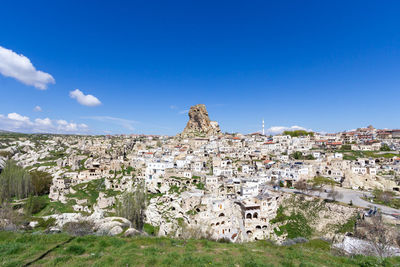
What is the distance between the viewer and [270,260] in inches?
350

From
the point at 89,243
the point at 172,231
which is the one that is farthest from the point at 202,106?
the point at 89,243

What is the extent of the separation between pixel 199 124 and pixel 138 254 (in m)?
116

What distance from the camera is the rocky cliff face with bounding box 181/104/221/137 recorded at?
120375mm

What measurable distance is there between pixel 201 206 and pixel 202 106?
98051 mm

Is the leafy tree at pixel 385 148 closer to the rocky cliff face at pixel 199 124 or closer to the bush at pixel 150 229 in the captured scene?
the rocky cliff face at pixel 199 124

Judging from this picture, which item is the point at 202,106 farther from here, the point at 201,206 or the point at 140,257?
A: the point at 140,257

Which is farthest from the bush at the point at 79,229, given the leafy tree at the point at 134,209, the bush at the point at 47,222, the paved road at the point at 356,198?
the paved road at the point at 356,198

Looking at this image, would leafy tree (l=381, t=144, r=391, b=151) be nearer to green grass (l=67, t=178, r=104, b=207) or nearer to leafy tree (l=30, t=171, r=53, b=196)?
green grass (l=67, t=178, r=104, b=207)

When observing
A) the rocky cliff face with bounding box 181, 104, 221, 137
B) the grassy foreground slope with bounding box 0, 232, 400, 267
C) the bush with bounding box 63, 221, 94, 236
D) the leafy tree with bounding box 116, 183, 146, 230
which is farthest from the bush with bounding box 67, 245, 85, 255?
the rocky cliff face with bounding box 181, 104, 221, 137

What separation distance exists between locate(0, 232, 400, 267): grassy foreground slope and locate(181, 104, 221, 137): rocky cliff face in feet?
353

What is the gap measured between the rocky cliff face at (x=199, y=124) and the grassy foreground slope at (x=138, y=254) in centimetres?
10745

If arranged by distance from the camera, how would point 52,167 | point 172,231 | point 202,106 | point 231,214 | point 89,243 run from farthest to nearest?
point 202,106, point 52,167, point 231,214, point 172,231, point 89,243

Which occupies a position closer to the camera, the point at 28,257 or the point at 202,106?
the point at 28,257

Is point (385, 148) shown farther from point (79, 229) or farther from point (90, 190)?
point (90, 190)
